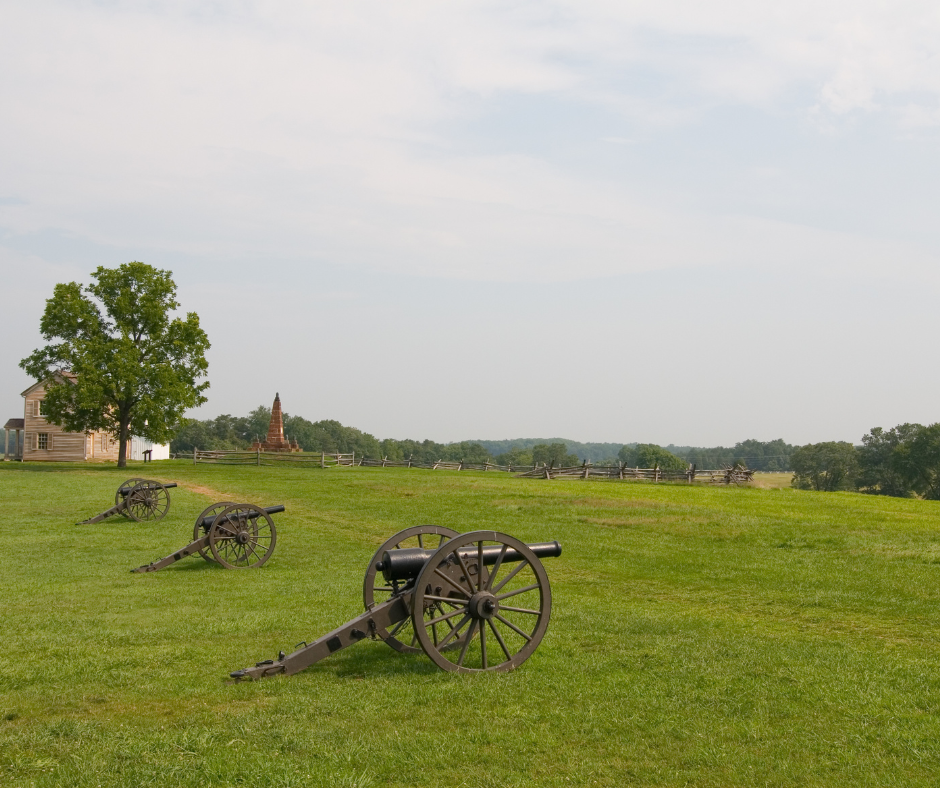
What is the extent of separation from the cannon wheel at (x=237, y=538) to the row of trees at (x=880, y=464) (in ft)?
236

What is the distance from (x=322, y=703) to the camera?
714cm

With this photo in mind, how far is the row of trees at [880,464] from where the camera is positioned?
262 feet

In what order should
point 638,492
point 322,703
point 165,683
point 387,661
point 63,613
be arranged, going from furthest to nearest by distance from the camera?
point 638,492, point 63,613, point 387,661, point 165,683, point 322,703

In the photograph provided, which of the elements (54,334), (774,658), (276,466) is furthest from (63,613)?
(276,466)

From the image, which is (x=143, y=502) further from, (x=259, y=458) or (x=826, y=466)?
(x=826, y=466)

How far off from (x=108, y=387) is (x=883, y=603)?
134 ft

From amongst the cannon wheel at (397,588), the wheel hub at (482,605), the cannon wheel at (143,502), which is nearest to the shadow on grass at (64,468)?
the cannon wheel at (143,502)

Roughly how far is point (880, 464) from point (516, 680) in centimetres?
9619

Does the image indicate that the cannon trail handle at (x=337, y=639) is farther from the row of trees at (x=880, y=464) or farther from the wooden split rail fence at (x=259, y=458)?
the row of trees at (x=880, y=464)

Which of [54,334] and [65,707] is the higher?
[54,334]

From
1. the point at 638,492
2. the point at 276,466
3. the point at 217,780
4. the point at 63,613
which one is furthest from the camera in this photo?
the point at 276,466

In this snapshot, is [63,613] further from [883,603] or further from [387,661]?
[883,603]

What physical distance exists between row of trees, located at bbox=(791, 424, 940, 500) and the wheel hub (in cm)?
7789

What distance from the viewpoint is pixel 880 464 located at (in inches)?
3696
